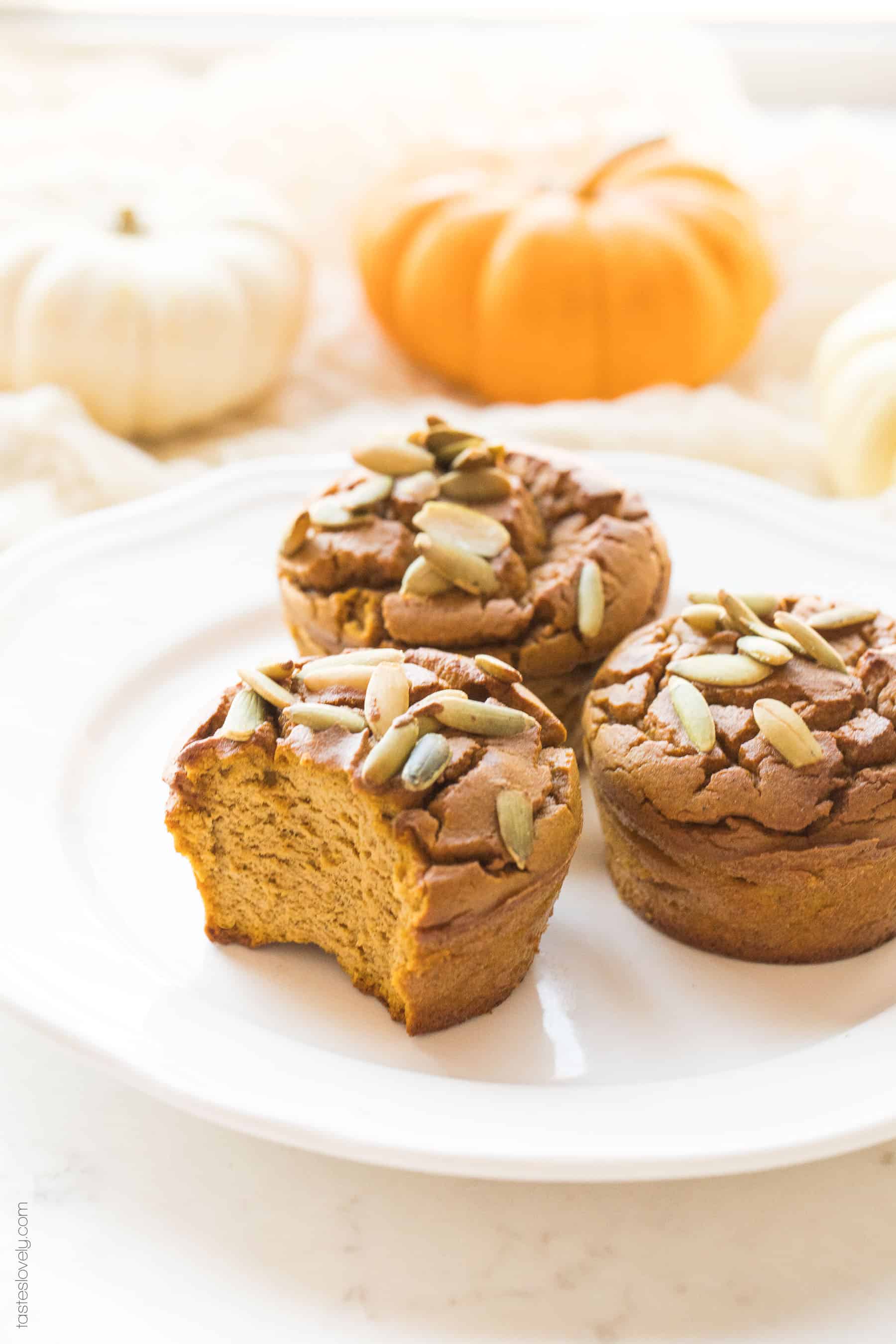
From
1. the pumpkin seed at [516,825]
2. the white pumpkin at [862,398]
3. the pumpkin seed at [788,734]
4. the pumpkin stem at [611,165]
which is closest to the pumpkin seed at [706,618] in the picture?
the pumpkin seed at [788,734]

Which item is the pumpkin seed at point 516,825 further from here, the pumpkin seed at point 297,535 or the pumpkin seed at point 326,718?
the pumpkin seed at point 297,535

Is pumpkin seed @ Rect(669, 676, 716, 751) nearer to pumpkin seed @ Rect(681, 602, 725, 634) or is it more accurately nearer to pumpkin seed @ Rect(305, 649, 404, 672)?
pumpkin seed @ Rect(681, 602, 725, 634)

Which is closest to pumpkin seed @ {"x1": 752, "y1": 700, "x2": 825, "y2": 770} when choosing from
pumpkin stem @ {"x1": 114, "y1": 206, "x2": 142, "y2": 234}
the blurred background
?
the blurred background

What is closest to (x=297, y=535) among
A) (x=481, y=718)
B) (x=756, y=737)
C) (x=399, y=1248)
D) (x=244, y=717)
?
(x=244, y=717)

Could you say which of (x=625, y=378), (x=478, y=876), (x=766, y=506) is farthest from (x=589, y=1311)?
(x=625, y=378)

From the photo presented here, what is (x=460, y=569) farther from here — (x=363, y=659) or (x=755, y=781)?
(x=755, y=781)

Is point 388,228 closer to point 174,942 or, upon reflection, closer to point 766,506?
point 766,506
